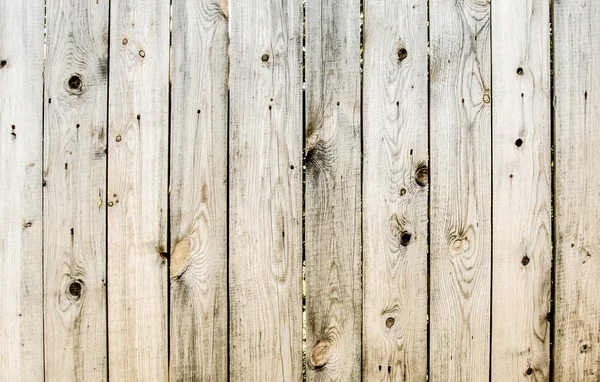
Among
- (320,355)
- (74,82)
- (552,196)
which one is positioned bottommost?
(320,355)

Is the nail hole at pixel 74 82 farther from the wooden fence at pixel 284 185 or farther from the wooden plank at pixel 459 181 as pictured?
the wooden plank at pixel 459 181

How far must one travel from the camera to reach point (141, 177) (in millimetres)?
1166

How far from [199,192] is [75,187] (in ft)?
1.08

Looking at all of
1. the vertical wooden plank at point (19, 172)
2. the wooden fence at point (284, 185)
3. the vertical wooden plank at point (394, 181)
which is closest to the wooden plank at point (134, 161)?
the wooden fence at point (284, 185)

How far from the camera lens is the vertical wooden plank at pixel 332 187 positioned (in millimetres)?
1187

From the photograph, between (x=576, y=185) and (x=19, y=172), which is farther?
(x=576, y=185)

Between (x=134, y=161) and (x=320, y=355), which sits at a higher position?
(x=134, y=161)

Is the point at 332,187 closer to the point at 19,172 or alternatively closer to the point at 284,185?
the point at 284,185

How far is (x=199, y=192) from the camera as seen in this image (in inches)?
46.1

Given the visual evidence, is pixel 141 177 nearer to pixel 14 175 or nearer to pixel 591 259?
pixel 14 175

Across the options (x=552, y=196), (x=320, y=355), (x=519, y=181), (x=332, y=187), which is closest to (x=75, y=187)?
(x=332, y=187)

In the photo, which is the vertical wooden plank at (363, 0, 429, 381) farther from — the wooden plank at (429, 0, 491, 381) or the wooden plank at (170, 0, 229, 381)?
the wooden plank at (170, 0, 229, 381)

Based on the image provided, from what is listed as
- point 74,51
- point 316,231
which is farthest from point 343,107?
point 74,51

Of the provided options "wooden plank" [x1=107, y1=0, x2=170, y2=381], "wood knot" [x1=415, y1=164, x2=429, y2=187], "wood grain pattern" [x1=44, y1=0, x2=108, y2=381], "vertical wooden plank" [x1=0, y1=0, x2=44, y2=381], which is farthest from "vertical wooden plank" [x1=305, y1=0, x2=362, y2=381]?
"vertical wooden plank" [x1=0, y1=0, x2=44, y2=381]
